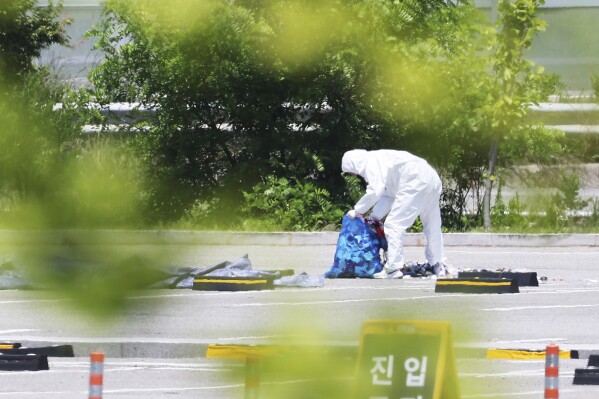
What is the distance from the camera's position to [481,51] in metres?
1.95

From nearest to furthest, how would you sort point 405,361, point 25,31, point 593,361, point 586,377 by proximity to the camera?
point 25,31, point 405,361, point 586,377, point 593,361

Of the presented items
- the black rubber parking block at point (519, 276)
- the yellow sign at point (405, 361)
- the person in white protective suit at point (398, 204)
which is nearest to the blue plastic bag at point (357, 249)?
the person in white protective suit at point (398, 204)

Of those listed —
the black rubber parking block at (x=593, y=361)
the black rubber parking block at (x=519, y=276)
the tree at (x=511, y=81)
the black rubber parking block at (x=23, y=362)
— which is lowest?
the black rubber parking block at (x=23, y=362)

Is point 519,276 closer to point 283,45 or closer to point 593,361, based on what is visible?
point 593,361

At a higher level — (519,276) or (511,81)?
(511,81)

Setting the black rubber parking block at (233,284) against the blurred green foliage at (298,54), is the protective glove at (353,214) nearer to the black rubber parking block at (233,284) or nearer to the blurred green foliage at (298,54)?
the black rubber parking block at (233,284)

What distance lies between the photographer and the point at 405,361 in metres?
2.92

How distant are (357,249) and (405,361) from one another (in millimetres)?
10346

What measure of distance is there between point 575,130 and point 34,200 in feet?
2.24

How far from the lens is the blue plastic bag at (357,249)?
516 inches

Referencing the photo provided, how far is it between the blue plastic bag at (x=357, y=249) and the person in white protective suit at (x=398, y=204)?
13 centimetres

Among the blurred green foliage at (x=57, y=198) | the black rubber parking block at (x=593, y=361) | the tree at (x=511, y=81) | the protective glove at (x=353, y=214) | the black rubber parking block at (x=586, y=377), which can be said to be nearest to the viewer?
the blurred green foliage at (x=57, y=198)

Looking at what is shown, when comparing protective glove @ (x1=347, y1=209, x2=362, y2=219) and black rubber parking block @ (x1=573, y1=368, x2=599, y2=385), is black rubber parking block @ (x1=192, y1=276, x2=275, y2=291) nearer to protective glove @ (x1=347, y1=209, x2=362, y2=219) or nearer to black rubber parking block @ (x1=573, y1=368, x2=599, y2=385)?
protective glove @ (x1=347, y1=209, x2=362, y2=219)

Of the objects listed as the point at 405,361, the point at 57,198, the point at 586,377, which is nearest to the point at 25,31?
the point at 57,198
